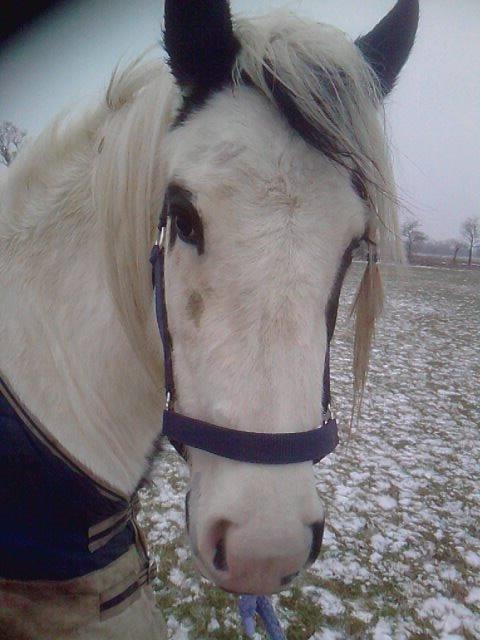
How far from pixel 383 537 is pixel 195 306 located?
318 centimetres

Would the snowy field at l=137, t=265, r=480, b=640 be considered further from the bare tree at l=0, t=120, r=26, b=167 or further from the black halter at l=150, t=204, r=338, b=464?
the bare tree at l=0, t=120, r=26, b=167

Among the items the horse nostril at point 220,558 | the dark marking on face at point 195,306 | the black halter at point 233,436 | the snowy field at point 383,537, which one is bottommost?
the snowy field at point 383,537

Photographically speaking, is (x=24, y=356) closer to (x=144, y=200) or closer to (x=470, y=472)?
(x=144, y=200)

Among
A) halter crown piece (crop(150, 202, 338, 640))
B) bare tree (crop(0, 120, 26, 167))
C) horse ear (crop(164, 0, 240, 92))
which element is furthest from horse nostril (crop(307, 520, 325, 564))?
bare tree (crop(0, 120, 26, 167))

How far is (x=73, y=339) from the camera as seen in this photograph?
1.53m

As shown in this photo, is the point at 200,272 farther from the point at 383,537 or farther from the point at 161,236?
the point at 383,537

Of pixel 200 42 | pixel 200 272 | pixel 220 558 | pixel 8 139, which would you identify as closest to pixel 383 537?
pixel 220 558

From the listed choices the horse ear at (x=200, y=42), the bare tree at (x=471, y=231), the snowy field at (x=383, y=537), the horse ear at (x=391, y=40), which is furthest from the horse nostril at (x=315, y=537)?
the bare tree at (x=471, y=231)

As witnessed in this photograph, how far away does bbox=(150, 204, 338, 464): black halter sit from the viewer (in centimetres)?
99

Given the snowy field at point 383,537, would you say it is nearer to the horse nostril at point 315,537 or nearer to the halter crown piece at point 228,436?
the halter crown piece at point 228,436

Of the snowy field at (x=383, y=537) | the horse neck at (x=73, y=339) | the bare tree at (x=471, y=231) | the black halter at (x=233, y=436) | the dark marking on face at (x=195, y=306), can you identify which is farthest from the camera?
the bare tree at (x=471, y=231)

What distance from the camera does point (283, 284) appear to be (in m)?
1.07

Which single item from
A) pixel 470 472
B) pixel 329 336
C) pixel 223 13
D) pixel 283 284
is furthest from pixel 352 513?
pixel 223 13

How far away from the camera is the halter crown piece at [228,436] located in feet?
3.25
